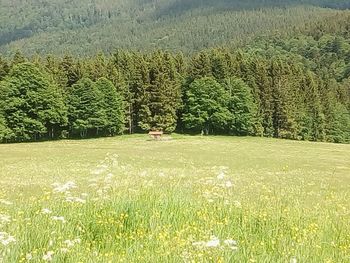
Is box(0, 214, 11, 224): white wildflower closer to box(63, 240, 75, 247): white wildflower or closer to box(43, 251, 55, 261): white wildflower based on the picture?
box(63, 240, 75, 247): white wildflower

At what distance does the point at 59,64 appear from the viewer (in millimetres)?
96625

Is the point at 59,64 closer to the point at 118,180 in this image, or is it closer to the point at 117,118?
the point at 117,118

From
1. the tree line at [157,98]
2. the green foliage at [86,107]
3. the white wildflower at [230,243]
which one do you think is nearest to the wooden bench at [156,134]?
the tree line at [157,98]

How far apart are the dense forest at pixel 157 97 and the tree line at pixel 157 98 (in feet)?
0.64

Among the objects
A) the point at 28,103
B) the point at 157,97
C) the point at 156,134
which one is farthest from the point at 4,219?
the point at 157,97

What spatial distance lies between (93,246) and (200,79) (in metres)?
93.2

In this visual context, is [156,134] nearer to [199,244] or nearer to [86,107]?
[86,107]

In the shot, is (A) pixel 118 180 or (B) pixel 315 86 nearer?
(A) pixel 118 180

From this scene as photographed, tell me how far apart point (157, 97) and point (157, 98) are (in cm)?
27

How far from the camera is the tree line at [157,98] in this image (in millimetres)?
85750

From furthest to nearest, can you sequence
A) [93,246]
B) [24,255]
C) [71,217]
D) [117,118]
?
[117,118]
[71,217]
[93,246]
[24,255]

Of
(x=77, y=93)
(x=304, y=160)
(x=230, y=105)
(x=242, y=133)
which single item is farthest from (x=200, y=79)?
(x=304, y=160)

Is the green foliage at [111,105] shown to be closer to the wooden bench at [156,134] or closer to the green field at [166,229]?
the wooden bench at [156,134]

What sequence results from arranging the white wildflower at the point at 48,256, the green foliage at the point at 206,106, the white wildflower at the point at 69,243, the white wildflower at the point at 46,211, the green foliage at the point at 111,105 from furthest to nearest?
the green foliage at the point at 206,106, the green foliage at the point at 111,105, the white wildflower at the point at 46,211, the white wildflower at the point at 69,243, the white wildflower at the point at 48,256
